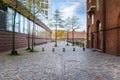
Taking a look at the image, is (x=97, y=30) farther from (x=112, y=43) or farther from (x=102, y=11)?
(x=112, y=43)

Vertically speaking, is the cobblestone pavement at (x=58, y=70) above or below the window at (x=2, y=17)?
below

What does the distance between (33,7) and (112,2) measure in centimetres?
1012

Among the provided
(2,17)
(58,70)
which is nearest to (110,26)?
(2,17)

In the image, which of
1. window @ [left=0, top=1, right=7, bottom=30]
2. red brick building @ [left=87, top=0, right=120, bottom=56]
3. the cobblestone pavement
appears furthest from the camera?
window @ [left=0, top=1, right=7, bottom=30]

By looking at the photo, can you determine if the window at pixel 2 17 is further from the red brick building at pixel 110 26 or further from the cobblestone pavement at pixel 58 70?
the red brick building at pixel 110 26

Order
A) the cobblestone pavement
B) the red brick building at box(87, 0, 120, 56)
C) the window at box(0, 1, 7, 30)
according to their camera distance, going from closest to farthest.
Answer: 1. the cobblestone pavement
2. the red brick building at box(87, 0, 120, 56)
3. the window at box(0, 1, 7, 30)

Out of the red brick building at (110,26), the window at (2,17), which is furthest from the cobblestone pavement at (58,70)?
the window at (2,17)

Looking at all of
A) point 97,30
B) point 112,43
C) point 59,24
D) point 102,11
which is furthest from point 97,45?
point 59,24

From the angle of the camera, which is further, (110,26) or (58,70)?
(110,26)

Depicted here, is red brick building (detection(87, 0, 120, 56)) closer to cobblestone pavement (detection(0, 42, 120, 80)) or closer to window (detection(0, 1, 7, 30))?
cobblestone pavement (detection(0, 42, 120, 80))

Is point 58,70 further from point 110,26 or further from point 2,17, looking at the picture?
point 2,17

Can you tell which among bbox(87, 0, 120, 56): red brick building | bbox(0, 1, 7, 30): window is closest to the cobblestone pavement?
bbox(87, 0, 120, 56): red brick building

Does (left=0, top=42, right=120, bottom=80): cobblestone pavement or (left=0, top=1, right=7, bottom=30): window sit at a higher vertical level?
(left=0, top=1, right=7, bottom=30): window

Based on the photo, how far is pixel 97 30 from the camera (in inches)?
1340
